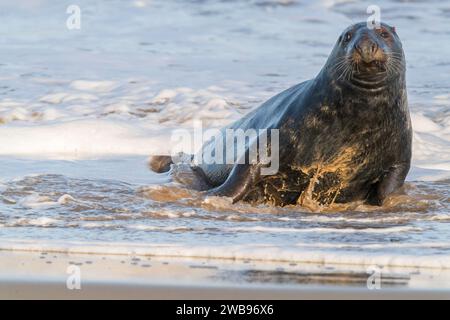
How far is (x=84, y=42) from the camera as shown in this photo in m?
18.3

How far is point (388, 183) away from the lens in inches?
338

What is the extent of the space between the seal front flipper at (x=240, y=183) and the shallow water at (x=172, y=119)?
0.62ft

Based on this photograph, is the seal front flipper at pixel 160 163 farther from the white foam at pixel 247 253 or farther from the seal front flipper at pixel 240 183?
the white foam at pixel 247 253

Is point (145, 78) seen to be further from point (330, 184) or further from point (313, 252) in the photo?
point (313, 252)

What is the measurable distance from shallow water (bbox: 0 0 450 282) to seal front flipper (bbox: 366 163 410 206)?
8 centimetres

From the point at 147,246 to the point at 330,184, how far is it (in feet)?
7.13

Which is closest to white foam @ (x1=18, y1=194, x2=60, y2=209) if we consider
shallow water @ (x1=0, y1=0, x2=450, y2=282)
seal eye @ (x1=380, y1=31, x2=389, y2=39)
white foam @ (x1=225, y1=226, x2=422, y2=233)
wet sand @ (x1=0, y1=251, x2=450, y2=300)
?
shallow water @ (x1=0, y1=0, x2=450, y2=282)

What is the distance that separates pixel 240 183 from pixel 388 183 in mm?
1034

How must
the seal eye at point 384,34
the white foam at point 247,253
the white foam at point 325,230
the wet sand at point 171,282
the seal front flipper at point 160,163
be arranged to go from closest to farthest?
1. the wet sand at point 171,282
2. the white foam at point 247,253
3. the white foam at point 325,230
4. the seal eye at point 384,34
5. the seal front flipper at point 160,163

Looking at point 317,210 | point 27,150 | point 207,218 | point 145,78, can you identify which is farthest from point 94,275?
point 145,78

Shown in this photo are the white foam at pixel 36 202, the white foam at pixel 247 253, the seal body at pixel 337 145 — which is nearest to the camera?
the white foam at pixel 247 253

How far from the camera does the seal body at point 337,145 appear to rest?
841 centimetres

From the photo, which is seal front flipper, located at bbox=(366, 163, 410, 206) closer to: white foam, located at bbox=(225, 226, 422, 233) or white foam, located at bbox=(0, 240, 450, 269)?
white foam, located at bbox=(225, 226, 422, 233)

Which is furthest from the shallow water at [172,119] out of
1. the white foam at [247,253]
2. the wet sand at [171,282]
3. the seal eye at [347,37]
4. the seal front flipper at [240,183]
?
the seal eye at [347,37]
